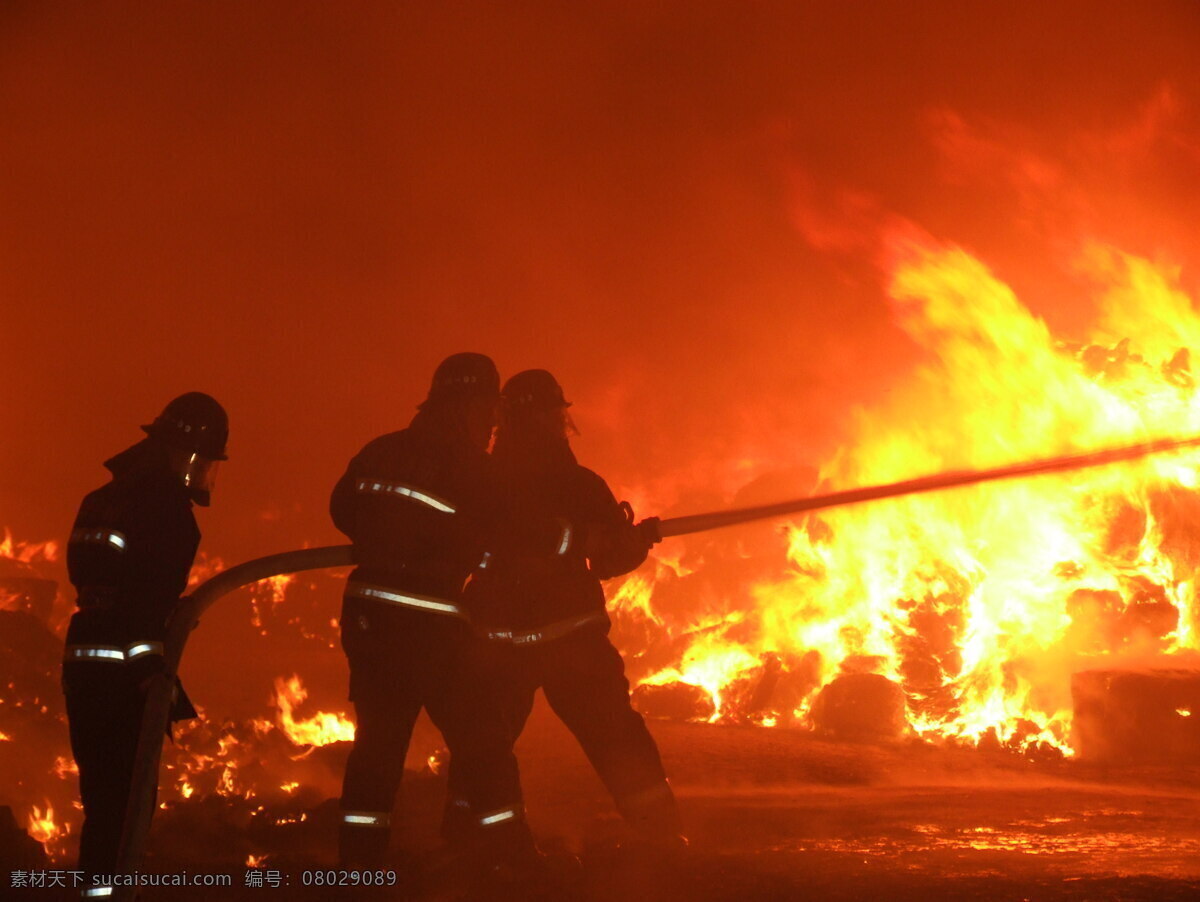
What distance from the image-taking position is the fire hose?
3361 millimetres

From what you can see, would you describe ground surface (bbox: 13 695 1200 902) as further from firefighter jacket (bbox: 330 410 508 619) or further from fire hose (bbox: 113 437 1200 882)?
firefighter jacket (bbox: 330 410 508 619)

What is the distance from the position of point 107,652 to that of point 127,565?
0.32 m

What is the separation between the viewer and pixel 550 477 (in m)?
4.77

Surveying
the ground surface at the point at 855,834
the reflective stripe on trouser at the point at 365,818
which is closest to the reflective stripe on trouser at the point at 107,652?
the reflective stripe on trouser at the point at 365,818

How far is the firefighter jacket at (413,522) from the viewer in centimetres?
393

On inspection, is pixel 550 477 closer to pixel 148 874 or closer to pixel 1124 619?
pixel 148 874

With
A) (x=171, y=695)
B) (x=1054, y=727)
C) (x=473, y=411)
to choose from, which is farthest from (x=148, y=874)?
(x=1054, y=727)

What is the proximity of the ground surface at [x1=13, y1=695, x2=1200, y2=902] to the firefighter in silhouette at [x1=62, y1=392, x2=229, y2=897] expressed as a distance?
840mm

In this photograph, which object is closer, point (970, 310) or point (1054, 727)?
point (1054, 727)

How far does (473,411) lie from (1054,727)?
7849mm

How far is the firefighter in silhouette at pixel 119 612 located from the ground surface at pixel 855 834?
2.75 feet

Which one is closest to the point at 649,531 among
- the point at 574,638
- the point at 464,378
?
the point at 574,638

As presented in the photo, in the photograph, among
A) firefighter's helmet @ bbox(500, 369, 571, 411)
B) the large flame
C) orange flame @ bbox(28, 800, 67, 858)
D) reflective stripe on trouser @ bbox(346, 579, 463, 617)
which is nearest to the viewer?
reflective stripe on trouser @ bbox(346, 579, 463, 617)

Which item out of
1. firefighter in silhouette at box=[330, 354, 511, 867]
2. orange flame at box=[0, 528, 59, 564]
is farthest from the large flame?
orange flame at box=[0, 528, 59, 564]
